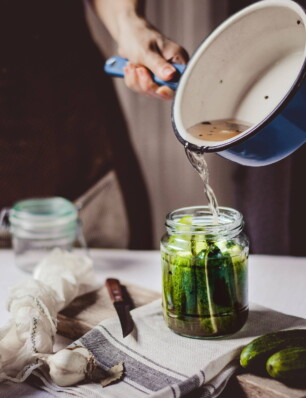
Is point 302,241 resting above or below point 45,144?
below

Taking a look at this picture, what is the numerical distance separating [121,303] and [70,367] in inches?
11.0

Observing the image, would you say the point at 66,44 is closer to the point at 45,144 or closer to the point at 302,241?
the point at 45,144

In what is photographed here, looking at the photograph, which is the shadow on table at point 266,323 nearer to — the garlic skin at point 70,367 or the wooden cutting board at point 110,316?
the wooden cutting board at point 110,316

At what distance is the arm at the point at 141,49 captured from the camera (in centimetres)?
130

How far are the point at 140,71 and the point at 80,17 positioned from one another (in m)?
0.72

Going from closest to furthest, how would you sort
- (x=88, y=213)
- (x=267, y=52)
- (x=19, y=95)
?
1. (x=267, y=52)
2. (x=19, y=95)
3. (x=88, y=213)

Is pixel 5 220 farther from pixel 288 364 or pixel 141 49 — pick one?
pixel 288 364

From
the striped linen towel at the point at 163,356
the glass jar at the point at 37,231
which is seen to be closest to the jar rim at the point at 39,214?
the glass jar at the point at 37,231

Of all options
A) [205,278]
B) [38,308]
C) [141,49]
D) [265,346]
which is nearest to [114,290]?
[38,308]

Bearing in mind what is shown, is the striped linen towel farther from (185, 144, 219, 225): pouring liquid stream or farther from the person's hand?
the person's hand

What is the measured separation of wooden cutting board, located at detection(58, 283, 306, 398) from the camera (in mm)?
881

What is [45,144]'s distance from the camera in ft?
6.34

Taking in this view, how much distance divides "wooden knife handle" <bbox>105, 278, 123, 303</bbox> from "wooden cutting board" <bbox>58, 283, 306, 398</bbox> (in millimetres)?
14

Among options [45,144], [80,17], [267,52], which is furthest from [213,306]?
[80,17]
